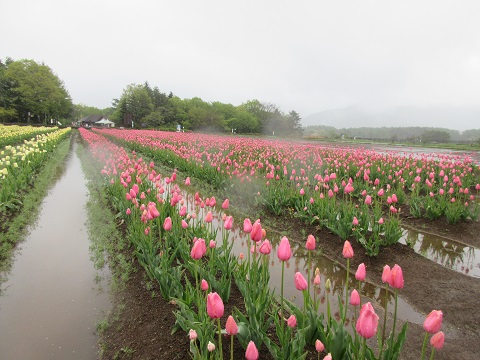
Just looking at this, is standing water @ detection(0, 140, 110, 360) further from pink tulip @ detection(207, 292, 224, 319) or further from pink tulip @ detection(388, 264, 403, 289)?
pink tulip @ detection(388, 264, 403, 289)

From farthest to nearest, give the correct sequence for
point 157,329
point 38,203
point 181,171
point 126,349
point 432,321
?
point 181,171 → point 38,203 → point 157,329 → point 126,349 → point 432,321

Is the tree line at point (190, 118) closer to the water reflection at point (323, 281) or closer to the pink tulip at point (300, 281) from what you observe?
the water reflection at point (323, 281)

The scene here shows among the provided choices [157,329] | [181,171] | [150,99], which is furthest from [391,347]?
[150,99]

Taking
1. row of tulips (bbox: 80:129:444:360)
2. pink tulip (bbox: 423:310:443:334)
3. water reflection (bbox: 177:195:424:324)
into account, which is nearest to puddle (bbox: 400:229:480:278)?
water reflection (bbox: 177:195:424:324)

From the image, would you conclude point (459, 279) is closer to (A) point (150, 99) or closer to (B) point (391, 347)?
(B) point (391, 347)

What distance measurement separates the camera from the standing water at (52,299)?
9.30ft

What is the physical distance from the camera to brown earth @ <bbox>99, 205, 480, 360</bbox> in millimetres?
2652

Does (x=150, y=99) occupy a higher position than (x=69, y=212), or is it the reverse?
(x=150, y=99)

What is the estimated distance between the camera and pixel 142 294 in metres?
3.46

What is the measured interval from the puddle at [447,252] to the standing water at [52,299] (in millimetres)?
4588

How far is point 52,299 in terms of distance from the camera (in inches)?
140

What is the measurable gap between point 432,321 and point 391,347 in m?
0.50

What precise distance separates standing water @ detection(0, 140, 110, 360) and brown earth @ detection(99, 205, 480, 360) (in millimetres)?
310

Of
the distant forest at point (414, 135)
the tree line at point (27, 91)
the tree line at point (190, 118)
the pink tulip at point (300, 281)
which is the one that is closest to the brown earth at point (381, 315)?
the pink tulip at point (300, 281)
